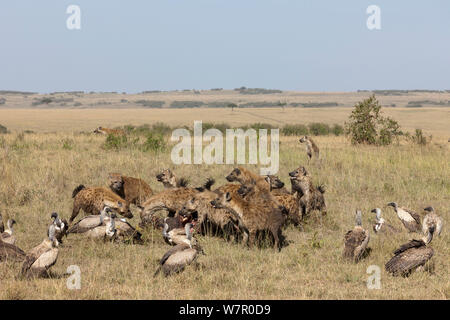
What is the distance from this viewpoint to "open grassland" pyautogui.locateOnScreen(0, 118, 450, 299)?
20.9ft

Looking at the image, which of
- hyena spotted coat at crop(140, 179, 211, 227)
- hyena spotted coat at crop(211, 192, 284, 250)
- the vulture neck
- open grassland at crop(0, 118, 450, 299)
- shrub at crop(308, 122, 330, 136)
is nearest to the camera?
open grassland at crop(0, 118, 450, 299)

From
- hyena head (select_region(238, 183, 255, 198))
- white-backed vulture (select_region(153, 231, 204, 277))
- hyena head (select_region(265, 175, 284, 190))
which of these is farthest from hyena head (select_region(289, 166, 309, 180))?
white-backed vulture (select_region(153, 231, 204, 277))

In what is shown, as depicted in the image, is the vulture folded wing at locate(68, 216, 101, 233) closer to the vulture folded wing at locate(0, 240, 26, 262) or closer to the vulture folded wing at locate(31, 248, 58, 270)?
the vulture folded wing at locate(0, 240, 26, 262)

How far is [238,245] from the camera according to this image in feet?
27.4

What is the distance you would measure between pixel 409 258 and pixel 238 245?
248cm

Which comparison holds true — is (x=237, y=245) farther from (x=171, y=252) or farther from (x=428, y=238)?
(x=428, y=238)

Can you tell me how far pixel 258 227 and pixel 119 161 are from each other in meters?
8.02

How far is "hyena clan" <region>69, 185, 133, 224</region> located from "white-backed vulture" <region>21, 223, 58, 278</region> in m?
3.08

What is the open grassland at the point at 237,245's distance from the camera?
6367mm

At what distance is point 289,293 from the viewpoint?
634cm

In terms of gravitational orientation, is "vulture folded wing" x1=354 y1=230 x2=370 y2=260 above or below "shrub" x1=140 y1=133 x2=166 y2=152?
below

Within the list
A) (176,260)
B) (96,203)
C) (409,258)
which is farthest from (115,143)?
(409,258)
